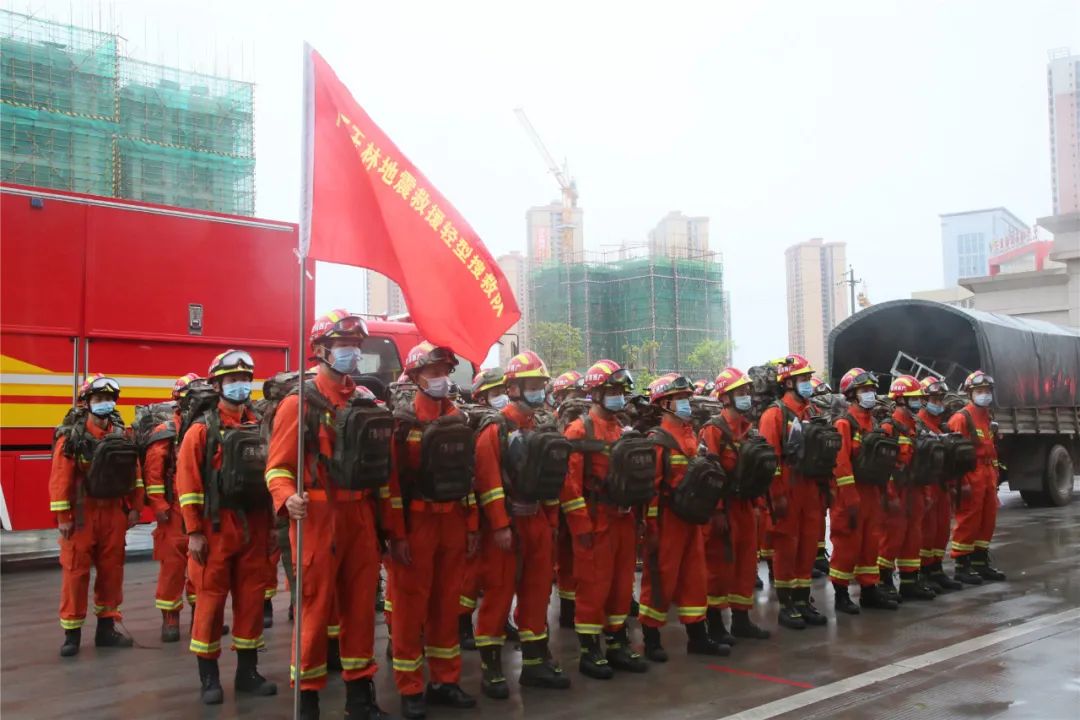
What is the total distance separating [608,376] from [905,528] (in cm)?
370

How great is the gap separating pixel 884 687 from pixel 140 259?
870 cm

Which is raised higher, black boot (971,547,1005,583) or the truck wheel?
the truck wheel

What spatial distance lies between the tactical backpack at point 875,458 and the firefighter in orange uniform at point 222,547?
16.1 feet

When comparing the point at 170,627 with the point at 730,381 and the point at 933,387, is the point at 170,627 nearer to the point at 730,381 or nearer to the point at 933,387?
the point at 730,381

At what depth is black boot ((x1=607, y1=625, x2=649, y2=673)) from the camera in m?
6.06

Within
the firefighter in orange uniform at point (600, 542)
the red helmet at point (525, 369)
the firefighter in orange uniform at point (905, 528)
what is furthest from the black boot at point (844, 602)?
the red helmet at point (525, 369)

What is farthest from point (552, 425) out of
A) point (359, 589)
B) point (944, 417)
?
Result: point (944, 417)

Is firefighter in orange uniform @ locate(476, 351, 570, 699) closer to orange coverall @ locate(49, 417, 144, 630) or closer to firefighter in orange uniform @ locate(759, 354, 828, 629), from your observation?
firefighter in orange uniform @ locate(759, 354, 828, 629)

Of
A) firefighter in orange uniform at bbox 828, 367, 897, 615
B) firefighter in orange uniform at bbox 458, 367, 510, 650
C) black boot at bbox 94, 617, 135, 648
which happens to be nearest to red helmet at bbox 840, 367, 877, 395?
firefighter in orange uniform at bbox 828, 367, 897, 615

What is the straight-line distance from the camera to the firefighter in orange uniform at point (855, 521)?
755 centimetres

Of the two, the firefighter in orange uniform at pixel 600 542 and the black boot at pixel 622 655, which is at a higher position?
the firefighter in orange uniform at pixel 600 542

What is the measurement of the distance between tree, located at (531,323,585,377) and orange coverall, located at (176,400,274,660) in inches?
1567

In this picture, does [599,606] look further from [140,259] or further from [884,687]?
[140,259]

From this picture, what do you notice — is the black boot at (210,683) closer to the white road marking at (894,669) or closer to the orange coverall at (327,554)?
the orange coverall at (327,554)
